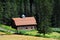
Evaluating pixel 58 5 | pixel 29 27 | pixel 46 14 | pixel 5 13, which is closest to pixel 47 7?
pixel 46 14

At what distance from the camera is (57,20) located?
312 feet

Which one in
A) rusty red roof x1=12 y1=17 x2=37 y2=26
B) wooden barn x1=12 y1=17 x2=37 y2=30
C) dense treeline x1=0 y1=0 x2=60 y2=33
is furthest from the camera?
dense treeline x1=0 y1=0 x2=60 y2=33

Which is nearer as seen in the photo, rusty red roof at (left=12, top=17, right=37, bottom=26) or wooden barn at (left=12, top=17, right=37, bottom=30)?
wooden barn at (left=12, top=17, right=37, bottom=30)

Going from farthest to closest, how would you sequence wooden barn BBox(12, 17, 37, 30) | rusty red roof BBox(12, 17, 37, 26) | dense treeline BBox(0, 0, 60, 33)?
dense treeline BBox(0, 0, 60, 33) → rusty red roof BBox(12, 17, 37, 26) → wooden barn BBox(12, 17, 37, 30)

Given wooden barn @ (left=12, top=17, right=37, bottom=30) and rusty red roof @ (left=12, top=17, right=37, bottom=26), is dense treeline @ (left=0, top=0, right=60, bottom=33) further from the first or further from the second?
wooden barn @ (left=12, top=17, right=37, bottom=30)

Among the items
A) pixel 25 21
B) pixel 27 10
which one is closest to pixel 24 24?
pixel 25 21

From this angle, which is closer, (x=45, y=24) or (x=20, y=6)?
(x=45, y=24)

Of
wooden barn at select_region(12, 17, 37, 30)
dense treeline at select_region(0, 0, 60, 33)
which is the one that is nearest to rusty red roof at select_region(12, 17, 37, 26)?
wooden barn at select_region(12, 17, 37, 30)

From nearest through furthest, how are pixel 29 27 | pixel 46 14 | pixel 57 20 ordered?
pixel 46 14, pixel 29 27, pixel 57 20

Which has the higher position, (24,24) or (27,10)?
(27,10)

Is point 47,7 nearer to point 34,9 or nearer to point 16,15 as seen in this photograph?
point 16,15

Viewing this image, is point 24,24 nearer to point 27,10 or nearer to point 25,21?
point 25,21

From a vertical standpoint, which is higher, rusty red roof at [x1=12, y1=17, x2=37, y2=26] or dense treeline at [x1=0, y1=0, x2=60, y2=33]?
dense treeline at [x1=0, y1=0, x2=60, y2=33]

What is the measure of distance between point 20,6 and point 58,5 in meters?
17.7
